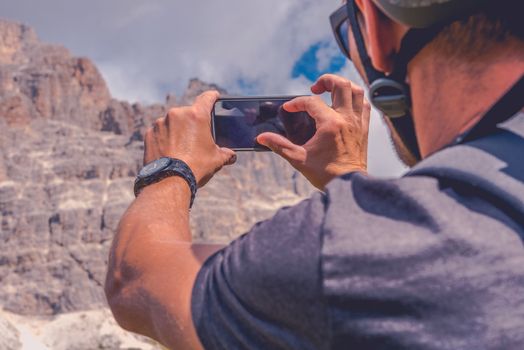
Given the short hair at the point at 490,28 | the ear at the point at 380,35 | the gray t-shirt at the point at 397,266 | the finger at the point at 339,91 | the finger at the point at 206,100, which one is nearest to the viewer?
the gray t-shirt at the point at 397,266

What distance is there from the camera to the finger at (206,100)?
2.59 meters

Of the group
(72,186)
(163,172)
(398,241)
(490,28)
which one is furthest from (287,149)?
(72,186)

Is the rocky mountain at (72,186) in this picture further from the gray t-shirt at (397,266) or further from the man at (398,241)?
the gray t-shirt at (397,266)

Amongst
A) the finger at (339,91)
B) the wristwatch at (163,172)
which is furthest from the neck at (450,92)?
the finger at (339,91)

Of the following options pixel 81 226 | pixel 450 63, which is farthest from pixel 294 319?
pixel 81 226

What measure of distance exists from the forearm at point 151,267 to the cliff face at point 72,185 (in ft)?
288

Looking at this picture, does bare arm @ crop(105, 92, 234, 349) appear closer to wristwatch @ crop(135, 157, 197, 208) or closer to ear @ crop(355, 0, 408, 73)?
wristwatch @ crop(135, 157, 197, 208)

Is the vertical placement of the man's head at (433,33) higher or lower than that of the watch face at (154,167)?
higher

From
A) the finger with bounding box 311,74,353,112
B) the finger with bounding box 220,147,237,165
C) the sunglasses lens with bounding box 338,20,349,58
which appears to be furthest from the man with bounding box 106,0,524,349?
the finger with bounding box 311,74,353,112

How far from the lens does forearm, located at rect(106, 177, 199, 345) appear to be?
172 cm

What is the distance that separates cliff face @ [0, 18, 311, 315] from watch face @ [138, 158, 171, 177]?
287ft

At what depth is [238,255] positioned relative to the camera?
5.32 feet

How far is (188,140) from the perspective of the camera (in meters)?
2.48

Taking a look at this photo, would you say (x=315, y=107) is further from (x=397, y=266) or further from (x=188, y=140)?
(x=397, y=266)
